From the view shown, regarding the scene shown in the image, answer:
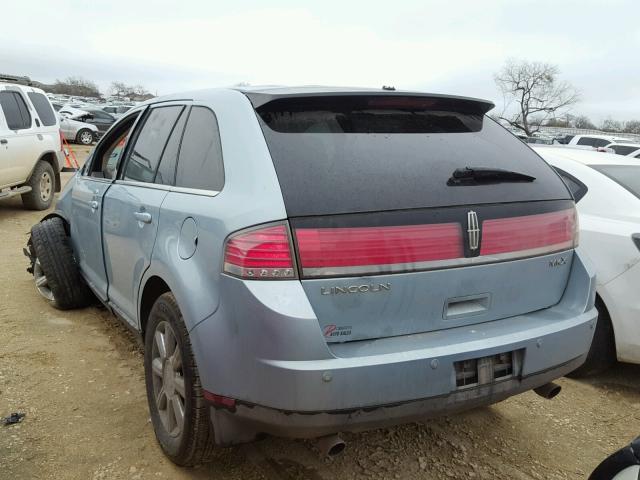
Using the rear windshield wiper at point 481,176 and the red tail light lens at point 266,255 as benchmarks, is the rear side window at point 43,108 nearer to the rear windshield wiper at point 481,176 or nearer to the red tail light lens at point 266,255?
the red tail light lens at point 266,255

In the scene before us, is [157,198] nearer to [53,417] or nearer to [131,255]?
[131,255]

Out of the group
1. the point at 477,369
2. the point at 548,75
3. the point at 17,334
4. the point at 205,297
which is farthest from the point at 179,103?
the point at 548,75

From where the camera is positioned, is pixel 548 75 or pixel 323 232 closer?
pixel 323 232

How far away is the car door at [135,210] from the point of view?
2.81 metres

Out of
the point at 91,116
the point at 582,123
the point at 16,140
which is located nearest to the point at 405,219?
the point at 16,140

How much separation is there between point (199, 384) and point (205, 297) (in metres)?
0.37

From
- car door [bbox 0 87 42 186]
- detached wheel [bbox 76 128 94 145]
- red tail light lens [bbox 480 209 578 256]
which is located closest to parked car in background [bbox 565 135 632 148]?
detached wheel [bbox 76 128 94 145]

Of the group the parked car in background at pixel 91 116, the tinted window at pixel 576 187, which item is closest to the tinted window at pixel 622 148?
the tinted window at pixel 576 187

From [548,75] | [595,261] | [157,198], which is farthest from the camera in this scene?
[548,75]

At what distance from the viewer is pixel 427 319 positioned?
2.18 m

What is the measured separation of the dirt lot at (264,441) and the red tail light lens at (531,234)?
3.62 ft

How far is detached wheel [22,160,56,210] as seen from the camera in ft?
29.9

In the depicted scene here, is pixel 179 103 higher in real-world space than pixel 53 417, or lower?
higher

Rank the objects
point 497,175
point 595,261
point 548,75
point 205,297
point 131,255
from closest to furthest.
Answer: point 205,297
point 497,175
point 131,255
point 595,261
point 548,75
